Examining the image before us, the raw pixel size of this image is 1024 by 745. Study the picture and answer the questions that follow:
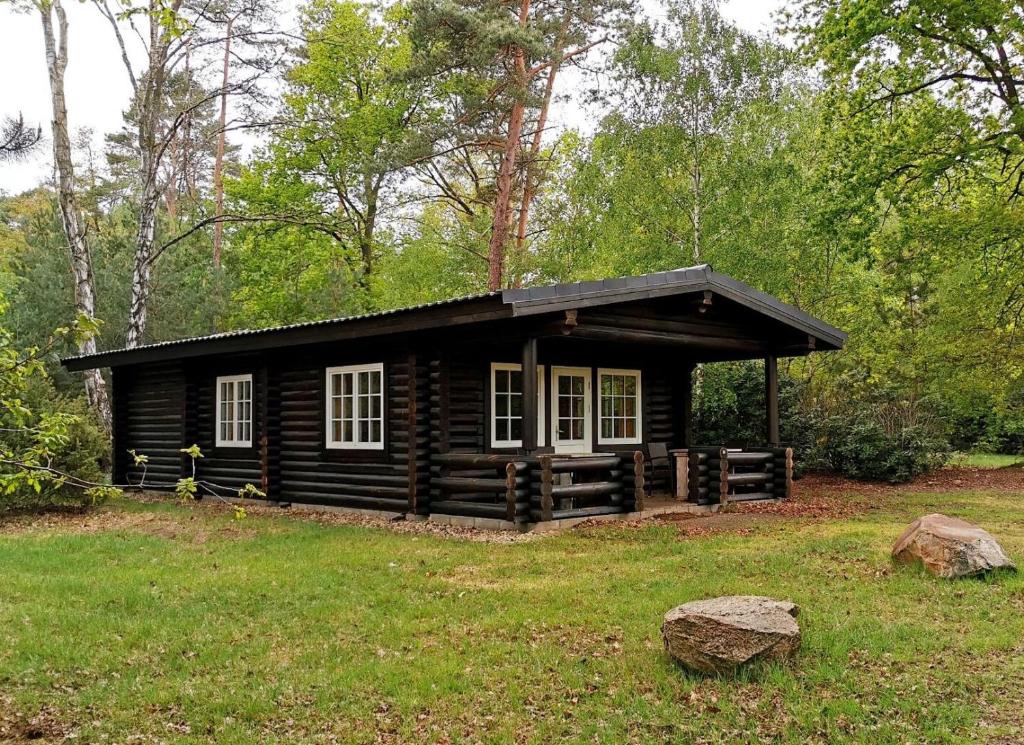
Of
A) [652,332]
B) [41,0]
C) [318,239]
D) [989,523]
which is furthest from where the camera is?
[318,239]

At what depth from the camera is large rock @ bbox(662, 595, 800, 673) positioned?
16.1ft

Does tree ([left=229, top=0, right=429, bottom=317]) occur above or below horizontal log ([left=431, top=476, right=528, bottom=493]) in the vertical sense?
above

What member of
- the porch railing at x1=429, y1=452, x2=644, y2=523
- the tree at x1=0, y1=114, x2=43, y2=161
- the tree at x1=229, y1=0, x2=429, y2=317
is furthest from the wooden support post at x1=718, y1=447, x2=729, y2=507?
the tree at x1=229, y1=0, x2=429, y2=317

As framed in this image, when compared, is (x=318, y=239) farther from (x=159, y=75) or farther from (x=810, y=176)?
(x=810, y=176)

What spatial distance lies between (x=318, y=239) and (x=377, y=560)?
814 inches

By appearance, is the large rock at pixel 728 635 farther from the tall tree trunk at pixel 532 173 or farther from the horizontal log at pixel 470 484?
the tall tree trunk at pixel 532 173

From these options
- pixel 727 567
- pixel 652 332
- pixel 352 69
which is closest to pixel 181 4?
pixel 352 69

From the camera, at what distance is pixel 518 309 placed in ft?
30.2

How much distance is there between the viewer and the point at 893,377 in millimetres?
20656

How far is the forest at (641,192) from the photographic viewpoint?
586 inches

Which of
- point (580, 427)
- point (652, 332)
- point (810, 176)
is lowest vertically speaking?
point (580, 427)

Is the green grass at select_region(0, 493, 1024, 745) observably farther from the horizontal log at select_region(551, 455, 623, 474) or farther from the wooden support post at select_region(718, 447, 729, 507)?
the wooden support post at select_region(718, 447, 729, 507)

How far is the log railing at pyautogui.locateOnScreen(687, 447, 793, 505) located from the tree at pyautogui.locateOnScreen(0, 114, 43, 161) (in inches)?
354

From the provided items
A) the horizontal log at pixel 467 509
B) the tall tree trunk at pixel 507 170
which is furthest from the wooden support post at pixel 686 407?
the tall tree trunk at pixel 507 170
